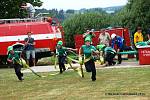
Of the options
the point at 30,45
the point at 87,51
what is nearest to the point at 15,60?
the point at 87,51

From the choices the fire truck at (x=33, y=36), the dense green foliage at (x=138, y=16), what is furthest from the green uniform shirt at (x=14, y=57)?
the dense green foliage at (x=138, y=16)

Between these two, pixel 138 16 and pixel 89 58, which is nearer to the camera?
pixel 89 58

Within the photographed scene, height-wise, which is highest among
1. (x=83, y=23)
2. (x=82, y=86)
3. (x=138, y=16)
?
(x=82, y=86)

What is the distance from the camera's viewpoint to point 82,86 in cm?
1531

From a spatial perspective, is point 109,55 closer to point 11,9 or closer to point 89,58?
point 89,58

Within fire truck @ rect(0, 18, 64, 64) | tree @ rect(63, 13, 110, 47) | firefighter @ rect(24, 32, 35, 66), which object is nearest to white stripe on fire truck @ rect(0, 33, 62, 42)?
fire truck @ rect(0, 18, 64, 64)

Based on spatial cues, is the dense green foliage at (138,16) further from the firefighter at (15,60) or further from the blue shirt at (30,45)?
the firefighter at (15,60)

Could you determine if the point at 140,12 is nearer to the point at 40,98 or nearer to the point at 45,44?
the point at 45,44

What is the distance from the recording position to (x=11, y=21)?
27.3 m

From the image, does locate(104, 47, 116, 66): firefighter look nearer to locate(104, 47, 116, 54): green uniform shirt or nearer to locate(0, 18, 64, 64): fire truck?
locate(104, 47, 116, 54): green uniform shirt

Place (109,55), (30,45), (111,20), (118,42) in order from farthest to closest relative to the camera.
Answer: (111,20)
(30,45)
(118,42)
(109,55)

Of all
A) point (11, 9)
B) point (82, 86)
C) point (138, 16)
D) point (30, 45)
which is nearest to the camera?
point (82, 86)

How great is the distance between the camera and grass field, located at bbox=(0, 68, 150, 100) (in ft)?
43.2

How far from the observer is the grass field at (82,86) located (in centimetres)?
1316
